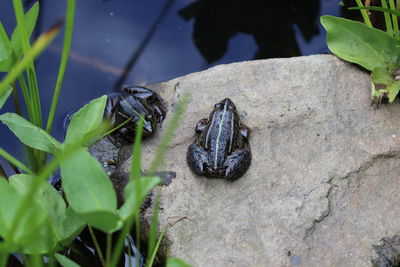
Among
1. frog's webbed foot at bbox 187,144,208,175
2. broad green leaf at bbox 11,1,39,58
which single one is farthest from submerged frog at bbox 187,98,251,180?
broad green leaf at bbox 11,1,39,58

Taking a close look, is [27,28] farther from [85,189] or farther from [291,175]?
[291,175]

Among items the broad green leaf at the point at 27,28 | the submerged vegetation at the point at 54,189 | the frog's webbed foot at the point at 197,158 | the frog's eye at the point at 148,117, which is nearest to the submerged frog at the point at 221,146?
the frog's webbed foot at the point at 197,158

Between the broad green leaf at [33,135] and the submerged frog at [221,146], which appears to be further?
the submerged frog at [221,146]

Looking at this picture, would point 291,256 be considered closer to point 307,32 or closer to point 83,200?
point 83,200

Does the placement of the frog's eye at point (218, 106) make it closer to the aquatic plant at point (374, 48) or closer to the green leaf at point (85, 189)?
the aquatic plant at point (374, 48)

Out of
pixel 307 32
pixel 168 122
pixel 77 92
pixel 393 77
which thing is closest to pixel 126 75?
pixel 77 92

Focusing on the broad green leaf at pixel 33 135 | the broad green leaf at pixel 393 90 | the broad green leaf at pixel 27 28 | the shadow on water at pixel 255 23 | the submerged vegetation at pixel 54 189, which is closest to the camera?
the submerged vegetation at pixel 54 189
